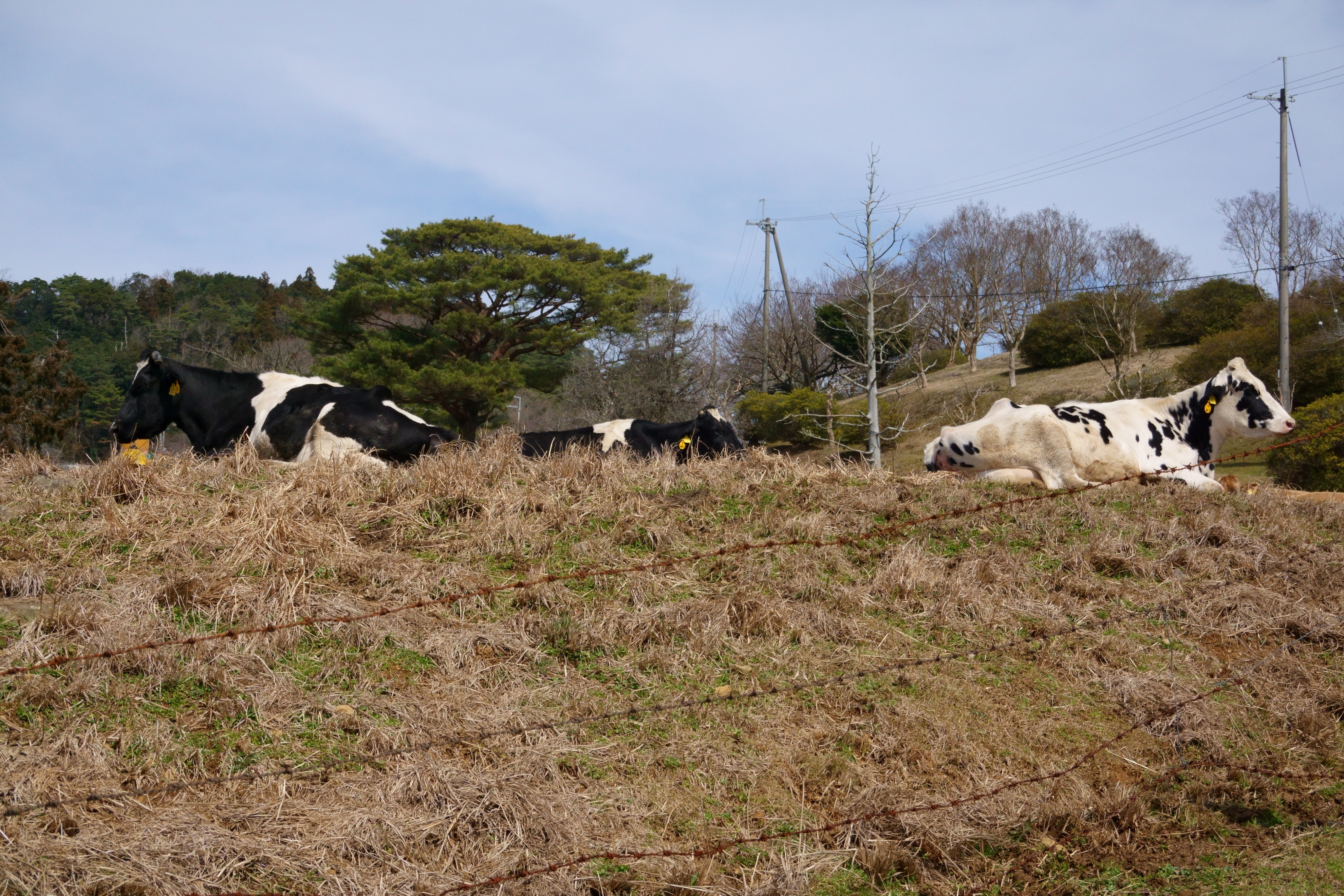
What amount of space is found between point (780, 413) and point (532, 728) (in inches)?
1232

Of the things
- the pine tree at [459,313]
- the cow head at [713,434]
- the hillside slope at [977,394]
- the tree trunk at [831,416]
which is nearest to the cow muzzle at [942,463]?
the cow head at [713,434]

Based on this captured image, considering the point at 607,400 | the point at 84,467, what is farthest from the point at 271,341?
the point at 84,467

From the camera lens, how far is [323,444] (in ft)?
29.3

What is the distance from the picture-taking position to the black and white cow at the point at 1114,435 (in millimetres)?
9242

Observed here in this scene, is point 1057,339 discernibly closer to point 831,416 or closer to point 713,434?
point 831,416

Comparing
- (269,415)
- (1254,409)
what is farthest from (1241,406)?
(269,415)

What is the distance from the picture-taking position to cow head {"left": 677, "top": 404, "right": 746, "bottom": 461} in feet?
46.3

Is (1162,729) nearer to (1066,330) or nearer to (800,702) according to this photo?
(800,702)

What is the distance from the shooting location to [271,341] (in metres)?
51.8

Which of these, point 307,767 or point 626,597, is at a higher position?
point 626,597

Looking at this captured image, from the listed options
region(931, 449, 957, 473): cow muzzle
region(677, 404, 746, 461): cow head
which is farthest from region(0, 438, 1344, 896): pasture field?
region(677, 404, 746, 461): cow head

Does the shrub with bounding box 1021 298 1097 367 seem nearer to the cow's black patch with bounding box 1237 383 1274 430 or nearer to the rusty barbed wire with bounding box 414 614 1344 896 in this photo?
the cow's black patch with bounding box 1237 383 1274 430

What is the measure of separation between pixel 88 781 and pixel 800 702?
305 cm

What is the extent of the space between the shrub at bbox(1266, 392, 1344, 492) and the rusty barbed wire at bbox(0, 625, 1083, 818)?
13.0 m
